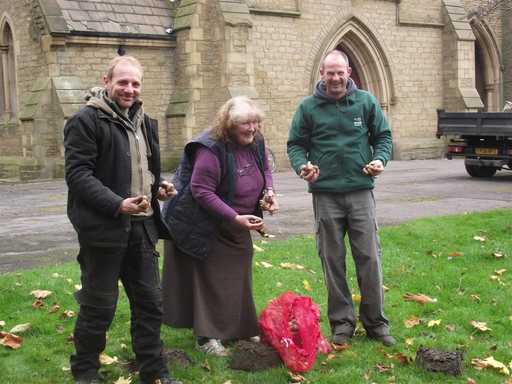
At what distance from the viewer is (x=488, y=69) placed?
2955cm

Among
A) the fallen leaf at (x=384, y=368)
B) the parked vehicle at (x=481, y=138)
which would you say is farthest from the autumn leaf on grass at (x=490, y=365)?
the parked vehicle at (x=481, y=138)

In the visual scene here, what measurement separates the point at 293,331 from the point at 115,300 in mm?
1201

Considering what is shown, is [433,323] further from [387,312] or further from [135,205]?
[135,205]

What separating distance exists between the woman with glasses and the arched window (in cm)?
1849

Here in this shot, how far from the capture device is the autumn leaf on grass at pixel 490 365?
183 inches

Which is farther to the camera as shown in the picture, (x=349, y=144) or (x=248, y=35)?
(x=248, y=35)

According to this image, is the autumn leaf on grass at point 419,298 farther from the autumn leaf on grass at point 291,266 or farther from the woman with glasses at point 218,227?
the woman with glasses at point 218,227

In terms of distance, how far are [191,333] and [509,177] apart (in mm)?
13628

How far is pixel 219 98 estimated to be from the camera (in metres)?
20.1

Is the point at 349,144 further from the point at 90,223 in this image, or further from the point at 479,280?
the point at 479,280

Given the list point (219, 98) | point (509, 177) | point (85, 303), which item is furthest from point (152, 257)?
point (219, 98)

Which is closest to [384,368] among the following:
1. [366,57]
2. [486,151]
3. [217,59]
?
[486,151]

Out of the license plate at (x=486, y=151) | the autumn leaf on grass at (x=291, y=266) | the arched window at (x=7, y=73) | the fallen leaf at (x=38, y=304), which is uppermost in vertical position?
the arched window at (x=7, y=73)

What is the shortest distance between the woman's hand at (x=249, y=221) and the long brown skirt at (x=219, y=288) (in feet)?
0.83
